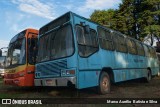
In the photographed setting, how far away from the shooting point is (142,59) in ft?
56.7

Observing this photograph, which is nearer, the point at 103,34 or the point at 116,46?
the point at 103,34

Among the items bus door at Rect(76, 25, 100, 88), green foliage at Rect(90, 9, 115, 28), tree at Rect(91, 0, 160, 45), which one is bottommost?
bus door at Rect(76, 25, 100, 88)

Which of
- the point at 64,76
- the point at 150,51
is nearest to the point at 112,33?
the point at 64,76

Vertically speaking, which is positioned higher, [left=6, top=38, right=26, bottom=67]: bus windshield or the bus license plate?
[left=6, top=38, right=26, bottom=67]: bus windshield

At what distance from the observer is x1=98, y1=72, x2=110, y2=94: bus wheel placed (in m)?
10.6

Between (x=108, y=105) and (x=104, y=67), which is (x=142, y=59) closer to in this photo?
(x=104, y=67)

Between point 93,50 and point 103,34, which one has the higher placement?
point 103,34

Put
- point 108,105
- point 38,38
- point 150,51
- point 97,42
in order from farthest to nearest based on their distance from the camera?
point 150,51 < point 38,38 < point 97,42 < point 108,105

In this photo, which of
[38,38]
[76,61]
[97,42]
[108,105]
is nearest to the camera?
[108,105]

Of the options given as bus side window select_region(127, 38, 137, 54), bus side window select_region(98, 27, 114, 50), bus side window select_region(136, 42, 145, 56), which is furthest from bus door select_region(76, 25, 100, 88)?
bus side window select_region(136, 42, 145, 56)

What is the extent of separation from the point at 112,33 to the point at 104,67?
2605 millimetres

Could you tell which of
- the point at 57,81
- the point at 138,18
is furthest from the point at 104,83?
the point at 138,18

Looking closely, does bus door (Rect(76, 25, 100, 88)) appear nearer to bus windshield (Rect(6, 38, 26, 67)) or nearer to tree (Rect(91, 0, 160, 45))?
bus windshield (Rect(6, 38, 26, 67))

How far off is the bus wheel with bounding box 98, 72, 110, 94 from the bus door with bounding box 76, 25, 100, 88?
499mm
